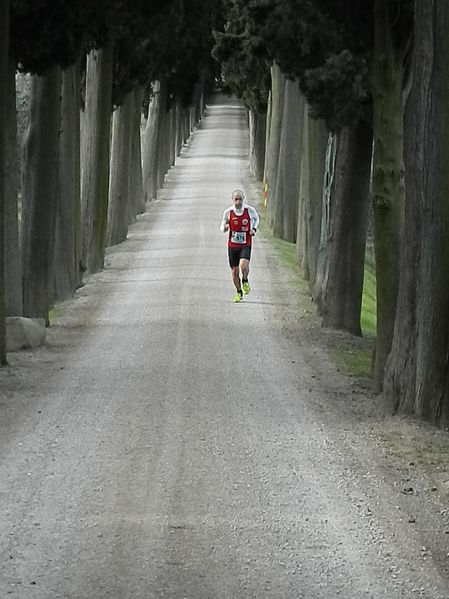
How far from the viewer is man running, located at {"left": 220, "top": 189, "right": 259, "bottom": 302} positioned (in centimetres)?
2222

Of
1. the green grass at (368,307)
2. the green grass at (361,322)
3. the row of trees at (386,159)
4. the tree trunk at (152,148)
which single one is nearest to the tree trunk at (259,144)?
the tree trunk at (152,148)

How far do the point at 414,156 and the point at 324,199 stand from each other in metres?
10.5

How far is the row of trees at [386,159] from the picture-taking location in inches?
469

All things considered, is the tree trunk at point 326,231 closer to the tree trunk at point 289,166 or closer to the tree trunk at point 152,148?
the tree trunk at point 289,166

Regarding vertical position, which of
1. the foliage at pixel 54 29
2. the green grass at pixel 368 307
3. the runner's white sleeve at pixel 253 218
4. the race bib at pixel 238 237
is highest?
the foliage at pixel 54 29

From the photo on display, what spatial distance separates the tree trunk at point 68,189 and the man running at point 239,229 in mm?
2903

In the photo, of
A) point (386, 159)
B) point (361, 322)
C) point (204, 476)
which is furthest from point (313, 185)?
point (204, 476)

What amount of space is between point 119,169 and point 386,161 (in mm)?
22947

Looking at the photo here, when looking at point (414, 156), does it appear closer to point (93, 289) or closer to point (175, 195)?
point (93, 289)

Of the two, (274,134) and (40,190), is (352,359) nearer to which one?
(40,190)

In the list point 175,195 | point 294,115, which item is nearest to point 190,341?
point 294,115

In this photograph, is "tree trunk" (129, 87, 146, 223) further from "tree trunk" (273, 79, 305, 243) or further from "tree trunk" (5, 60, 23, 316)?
"tree trunk" (5, 60, 23, 316)

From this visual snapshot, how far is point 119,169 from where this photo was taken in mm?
36344

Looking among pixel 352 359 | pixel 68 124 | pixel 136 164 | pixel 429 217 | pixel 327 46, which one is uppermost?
pixel 327 46
